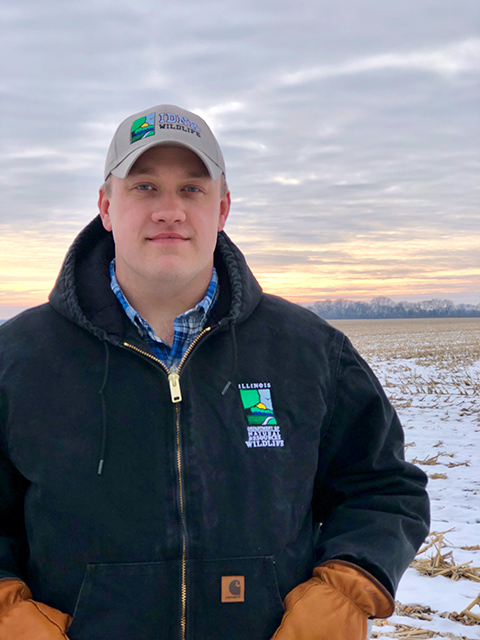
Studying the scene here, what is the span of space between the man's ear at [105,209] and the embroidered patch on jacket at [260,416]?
3.40 feet

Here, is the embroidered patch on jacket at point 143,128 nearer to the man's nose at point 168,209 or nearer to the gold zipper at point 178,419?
the man's nose at point 168,209

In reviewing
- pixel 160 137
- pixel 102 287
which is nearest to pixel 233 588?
pixel 102 287

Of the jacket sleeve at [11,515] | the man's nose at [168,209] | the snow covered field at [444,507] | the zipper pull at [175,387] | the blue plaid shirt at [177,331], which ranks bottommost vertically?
the snow covered field at [444,507]

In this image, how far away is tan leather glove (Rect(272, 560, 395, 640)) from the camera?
220 cm

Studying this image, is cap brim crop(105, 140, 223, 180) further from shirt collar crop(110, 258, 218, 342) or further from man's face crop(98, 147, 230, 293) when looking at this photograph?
shirt collar crop(110, 258, 218, 342)

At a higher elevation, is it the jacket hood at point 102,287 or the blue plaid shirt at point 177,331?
the jacket hood at point 102,287

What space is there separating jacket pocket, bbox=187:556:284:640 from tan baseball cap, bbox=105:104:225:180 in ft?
5.51

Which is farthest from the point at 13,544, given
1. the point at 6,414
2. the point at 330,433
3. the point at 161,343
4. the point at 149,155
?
the point at 149,155

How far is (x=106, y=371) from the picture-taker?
7.62ft

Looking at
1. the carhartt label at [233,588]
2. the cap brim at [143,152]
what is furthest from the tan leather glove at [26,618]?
the cap brim at [143,152]

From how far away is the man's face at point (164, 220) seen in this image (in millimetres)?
2469

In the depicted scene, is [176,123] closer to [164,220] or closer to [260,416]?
[164,220]

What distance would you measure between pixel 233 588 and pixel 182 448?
1.89 ft

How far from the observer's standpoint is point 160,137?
2510 mm
